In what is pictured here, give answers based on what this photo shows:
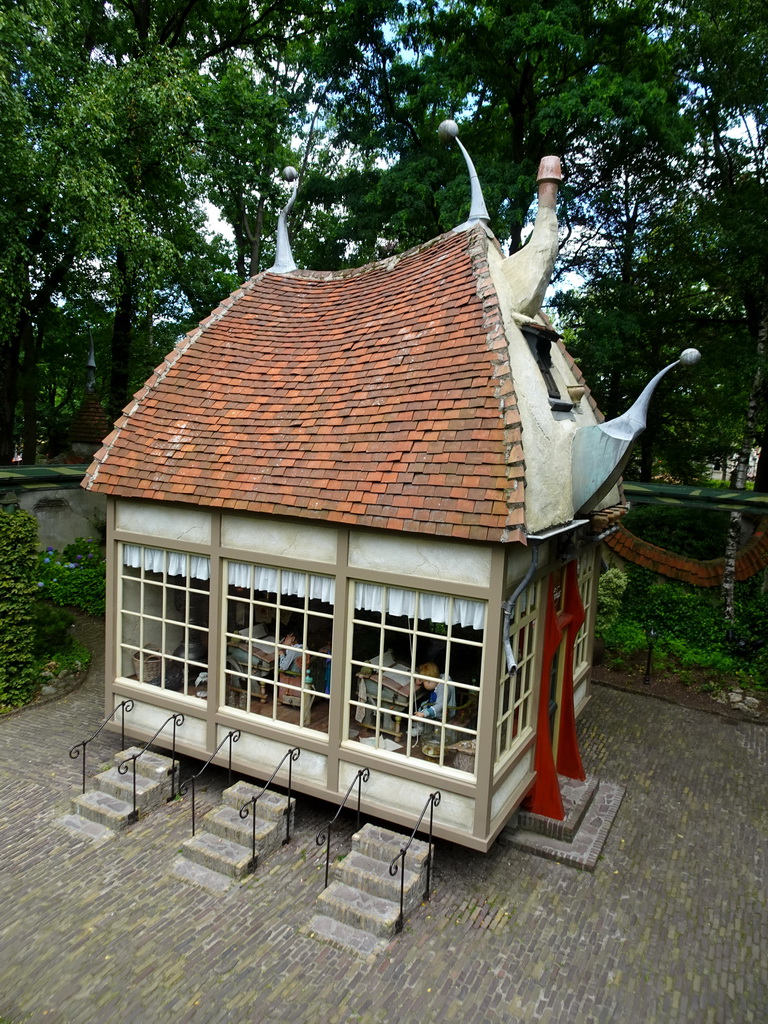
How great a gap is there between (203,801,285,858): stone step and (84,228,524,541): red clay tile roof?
359 cm

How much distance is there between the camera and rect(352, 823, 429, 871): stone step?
676cm

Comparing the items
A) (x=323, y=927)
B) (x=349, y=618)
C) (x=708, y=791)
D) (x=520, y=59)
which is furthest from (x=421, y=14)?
(x=323, y=927)

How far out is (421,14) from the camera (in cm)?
1655

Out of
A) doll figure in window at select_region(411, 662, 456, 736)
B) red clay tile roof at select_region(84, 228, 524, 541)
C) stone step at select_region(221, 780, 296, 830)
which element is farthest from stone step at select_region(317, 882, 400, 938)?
red clay tile roof at select_region(84, 228, 524, 541)

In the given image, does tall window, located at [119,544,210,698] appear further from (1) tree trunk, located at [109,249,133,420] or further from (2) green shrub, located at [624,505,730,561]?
(1) tree trunk, located at [109,249,133,420]

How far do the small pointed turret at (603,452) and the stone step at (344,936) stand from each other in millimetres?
5105

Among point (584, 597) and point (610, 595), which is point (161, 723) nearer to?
point (584, 597)

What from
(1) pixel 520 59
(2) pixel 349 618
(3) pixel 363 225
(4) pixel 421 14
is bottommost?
(2) pixel 349 618

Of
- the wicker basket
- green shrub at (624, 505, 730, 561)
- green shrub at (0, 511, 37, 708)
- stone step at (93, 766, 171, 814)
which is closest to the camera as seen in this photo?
stone step at (93, 766, 171, 814)

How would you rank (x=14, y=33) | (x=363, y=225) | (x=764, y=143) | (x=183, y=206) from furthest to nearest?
1. (x=183, y=206)
2. (x=363, y=225)
3. (x=764, y=143)
4. (x=14, y=33)

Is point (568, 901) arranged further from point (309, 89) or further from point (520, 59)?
point (309, 89)

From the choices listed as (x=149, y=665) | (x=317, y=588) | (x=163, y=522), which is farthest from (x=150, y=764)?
(x=317, y=588)

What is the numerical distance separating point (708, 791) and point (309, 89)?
767 inches

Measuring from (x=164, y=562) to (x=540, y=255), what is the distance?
6.14 meters
